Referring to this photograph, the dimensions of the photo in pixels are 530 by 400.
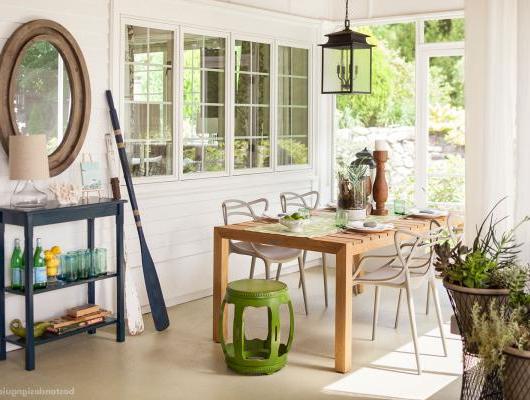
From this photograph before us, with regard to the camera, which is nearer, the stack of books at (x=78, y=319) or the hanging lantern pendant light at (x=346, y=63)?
the stack of books at (x=78, y=319)

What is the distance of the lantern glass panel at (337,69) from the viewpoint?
5105 millimetres

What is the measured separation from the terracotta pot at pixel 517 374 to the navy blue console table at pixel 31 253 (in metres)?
2.86

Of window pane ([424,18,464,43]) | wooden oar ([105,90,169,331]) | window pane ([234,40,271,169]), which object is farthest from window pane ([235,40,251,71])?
window pane ([424,18,464,43])

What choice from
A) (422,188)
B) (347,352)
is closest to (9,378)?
(347,352)

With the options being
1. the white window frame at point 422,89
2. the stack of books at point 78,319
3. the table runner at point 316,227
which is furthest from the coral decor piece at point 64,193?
the white window frame at point 422,89

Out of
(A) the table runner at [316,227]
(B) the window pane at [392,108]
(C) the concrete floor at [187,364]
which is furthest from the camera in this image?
(B) the window pane at [392,108]

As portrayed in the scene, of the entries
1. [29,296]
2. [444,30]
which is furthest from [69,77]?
[444,30]

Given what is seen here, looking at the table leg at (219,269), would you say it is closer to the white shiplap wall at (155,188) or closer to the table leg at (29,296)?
the white shiplap wall at (155,188)

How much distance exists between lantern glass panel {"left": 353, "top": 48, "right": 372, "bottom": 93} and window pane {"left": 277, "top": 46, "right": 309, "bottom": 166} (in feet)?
7.30

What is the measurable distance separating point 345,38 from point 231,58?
5.99 ft

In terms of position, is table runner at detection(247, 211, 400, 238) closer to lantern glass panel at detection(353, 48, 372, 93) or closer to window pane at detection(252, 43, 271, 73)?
lantern glass panel at detection(353, 48, 372, 93)

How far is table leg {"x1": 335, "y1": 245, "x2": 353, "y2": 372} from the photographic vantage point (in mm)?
4547

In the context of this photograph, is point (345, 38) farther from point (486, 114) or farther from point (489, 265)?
point (489, 265)

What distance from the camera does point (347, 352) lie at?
4578 mm
